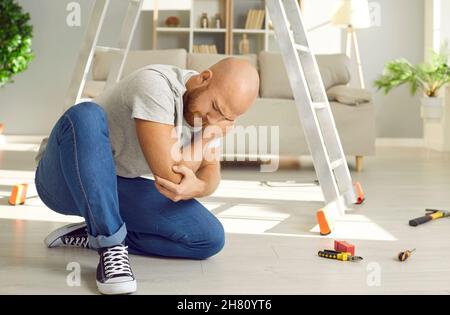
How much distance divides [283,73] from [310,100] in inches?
104

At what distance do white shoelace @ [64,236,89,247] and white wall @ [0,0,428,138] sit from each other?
5.33 meters

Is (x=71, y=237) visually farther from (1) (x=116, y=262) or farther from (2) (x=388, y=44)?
(2) (x=388, y=44)

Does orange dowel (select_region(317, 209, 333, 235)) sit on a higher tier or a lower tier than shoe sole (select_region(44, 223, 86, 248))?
lower

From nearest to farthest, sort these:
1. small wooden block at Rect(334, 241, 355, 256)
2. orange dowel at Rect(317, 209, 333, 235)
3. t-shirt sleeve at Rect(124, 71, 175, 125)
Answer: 1. t-shirt sleeve at Rect(124, 71, 175, 125)
2. small wooden block at Rect(334, 241, 355, 256)
3. orange dowel at Rect(317, 209, 333, 235)

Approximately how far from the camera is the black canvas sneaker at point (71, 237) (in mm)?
2336

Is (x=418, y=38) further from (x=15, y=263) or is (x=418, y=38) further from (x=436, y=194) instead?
(x=15, y=263)

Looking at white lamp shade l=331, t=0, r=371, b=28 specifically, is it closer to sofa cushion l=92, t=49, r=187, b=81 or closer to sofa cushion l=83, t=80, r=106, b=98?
sofa cushion l=92, t=49, r=187, b=81

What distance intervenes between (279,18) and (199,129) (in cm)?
102

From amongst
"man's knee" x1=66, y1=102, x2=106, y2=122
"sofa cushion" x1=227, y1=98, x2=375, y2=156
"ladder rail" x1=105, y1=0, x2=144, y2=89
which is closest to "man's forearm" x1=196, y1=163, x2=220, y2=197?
"man's knee" x1=66, y1=102, x2=106, y2=122

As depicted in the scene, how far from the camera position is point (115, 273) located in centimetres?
182

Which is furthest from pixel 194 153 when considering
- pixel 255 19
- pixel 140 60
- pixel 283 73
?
pixel 255 19

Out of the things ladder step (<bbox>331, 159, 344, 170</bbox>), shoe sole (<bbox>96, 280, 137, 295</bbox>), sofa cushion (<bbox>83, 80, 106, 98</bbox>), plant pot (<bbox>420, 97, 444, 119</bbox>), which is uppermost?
sofa cushion (<bbox>83, 80, 106, 98</bbox>)

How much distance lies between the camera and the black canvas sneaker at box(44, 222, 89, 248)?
2336 mm

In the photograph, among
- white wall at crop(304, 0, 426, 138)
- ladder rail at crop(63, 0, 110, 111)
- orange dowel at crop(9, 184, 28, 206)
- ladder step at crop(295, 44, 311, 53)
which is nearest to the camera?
ladder step at crop(295, 44, 311, 53)
